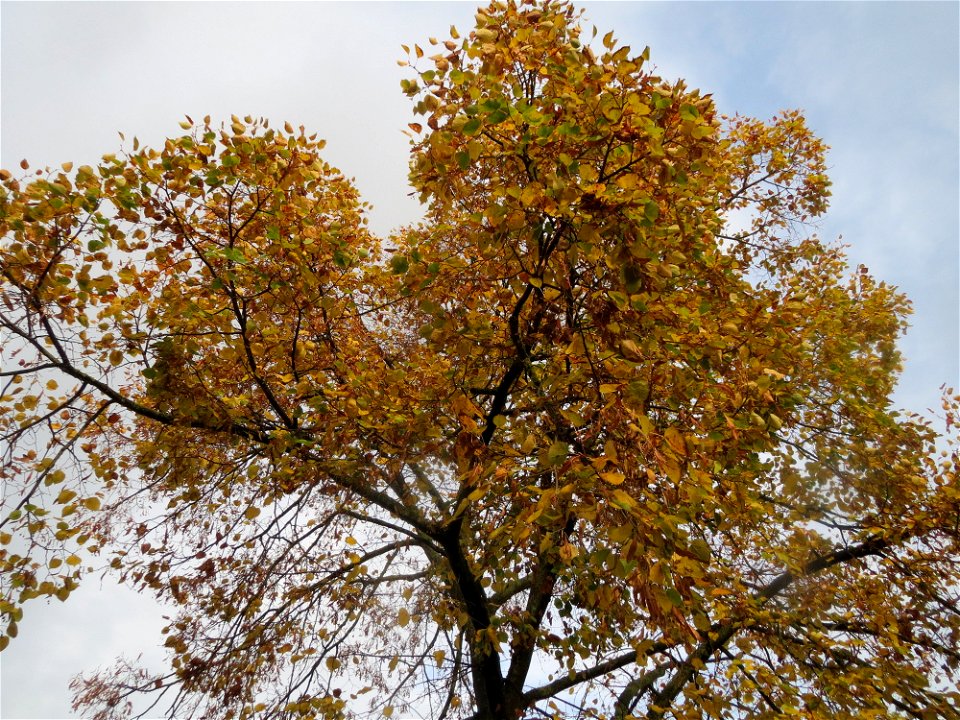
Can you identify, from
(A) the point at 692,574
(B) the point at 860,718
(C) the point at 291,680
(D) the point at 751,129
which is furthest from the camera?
(D) the point at 751,129

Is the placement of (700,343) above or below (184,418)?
→ above

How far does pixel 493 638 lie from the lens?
17.6ft

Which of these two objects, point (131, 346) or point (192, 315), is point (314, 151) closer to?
point (192, 315)

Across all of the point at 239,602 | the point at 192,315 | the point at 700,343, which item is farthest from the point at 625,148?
the point at 239,602

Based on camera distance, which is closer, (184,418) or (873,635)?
(184,418)

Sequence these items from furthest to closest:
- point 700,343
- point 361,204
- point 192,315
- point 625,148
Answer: point 361,204 < point 192,315 < point 700,343 < point 625,148

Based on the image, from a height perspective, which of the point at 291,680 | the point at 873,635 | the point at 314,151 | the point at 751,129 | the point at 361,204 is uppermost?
the point at 751,129

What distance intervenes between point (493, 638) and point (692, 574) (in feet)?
10.3

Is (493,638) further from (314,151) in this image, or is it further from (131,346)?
(314,151)

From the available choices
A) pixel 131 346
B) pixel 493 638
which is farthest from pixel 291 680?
pixel 131 346

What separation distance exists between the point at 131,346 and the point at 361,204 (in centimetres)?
359

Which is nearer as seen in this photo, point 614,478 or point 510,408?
point 614,478

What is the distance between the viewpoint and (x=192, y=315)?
4750mm

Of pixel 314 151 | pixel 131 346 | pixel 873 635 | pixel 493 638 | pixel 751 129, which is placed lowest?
pixel 493 638
